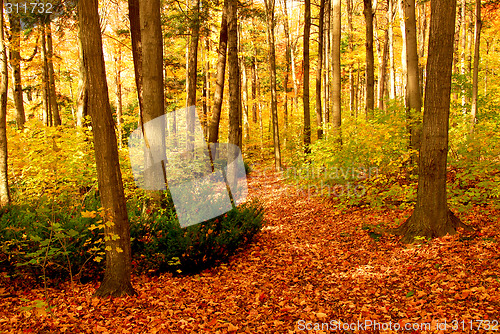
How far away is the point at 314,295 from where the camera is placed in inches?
176

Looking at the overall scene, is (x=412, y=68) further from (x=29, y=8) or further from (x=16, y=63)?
(x=29, y=8)

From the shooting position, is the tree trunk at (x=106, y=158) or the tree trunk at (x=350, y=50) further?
the tree trunk at (x=350, y=50)

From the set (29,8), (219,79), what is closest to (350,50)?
(219,79)

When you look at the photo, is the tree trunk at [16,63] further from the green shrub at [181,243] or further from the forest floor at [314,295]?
the forest floor at [314,295]

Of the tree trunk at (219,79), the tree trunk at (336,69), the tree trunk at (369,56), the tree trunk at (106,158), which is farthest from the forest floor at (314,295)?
the tree trunk at (336,69)

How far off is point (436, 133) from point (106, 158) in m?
5.14

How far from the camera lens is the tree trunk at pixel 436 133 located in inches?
194

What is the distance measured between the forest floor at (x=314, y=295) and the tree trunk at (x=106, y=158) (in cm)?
32

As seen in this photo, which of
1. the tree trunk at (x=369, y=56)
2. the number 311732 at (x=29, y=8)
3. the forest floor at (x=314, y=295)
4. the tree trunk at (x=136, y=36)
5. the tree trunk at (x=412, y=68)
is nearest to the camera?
the forest floor at (x=314, y=295)

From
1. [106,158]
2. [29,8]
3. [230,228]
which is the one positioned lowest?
[230,228]

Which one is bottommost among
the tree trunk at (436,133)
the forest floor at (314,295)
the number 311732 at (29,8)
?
the forest floor at (314,295)

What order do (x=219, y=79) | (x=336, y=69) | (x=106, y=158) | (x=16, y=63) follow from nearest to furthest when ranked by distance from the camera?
(x=106, y=158)
(x=16, y=63)
(x=336, y=69)
(x=219, y=79)

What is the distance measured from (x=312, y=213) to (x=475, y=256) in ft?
16.2

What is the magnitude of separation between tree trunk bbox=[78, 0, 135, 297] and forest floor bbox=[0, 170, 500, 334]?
317mm
